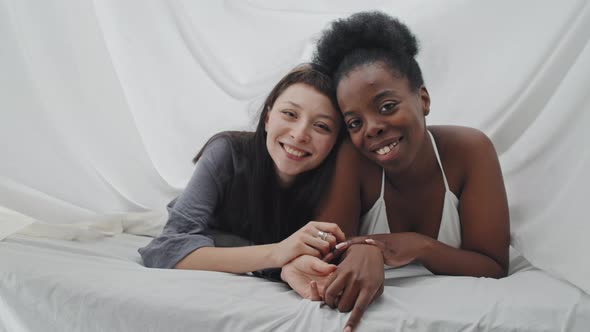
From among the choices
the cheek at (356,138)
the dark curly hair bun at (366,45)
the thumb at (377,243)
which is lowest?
the thumb at (377,243)

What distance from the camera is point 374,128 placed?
127 cm

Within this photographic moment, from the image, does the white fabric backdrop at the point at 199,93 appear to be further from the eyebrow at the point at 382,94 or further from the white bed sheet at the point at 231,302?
the eyebrow at the point at 382,94

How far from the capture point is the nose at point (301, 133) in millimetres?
1342

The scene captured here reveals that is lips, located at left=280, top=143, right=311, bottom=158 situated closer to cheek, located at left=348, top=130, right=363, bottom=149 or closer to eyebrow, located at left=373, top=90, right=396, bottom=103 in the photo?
cheek, located at left=348, top=130, right=363, bottom=149

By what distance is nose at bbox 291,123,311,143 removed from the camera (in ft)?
4.40

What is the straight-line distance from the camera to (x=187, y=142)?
1951 millimetres

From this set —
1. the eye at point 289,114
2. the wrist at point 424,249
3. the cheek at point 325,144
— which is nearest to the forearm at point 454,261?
the wrist at point 424,249

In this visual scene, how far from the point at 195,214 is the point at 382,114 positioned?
20.4 inches

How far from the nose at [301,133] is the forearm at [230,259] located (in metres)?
0.27

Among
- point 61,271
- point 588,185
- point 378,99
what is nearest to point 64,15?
point 61,271

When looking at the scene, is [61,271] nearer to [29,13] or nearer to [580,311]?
[29,13]

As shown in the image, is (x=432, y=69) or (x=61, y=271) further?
(x=432, y=69)

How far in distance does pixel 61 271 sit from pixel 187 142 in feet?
2.73

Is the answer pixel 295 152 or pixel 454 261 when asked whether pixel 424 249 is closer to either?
pixel 454 261
